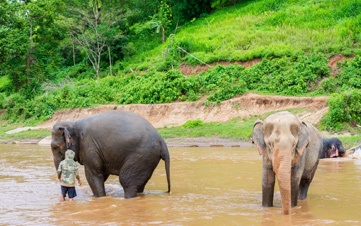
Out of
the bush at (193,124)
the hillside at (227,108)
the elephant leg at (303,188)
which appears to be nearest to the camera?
the elephant leg at (303,188)

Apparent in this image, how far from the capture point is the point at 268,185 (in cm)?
792

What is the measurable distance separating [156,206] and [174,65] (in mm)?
23623

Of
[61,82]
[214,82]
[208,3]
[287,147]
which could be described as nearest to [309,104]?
[214,82]

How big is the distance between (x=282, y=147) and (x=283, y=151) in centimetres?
6

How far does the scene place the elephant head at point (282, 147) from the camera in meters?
7.00

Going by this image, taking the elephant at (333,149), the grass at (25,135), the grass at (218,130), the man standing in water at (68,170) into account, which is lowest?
the grass at (25,135)

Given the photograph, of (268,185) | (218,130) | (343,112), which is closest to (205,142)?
(218,130)

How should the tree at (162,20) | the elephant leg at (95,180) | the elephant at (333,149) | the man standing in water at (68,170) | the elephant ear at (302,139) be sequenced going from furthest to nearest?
the tree at (162,20) < the elephant at (333,149) < the elephant leg at (95,180) < the man standing in water at (68,170) < the elephant ear at (302,139)

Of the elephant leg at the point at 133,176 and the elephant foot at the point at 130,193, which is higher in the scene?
the elephant leg at the point at 133,176

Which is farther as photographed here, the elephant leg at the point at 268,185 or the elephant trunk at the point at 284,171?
the elephant leg at the point at 268,185

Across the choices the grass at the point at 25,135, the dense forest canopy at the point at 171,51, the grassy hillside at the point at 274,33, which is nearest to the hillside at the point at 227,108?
the dense forest canopy at the point at 171,51

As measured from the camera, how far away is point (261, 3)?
3950 centimetres

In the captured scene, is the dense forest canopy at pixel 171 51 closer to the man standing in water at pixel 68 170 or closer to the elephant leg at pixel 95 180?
the elephant leg at pixel 95 180

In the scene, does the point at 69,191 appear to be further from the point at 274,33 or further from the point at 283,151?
the point at 274,33
